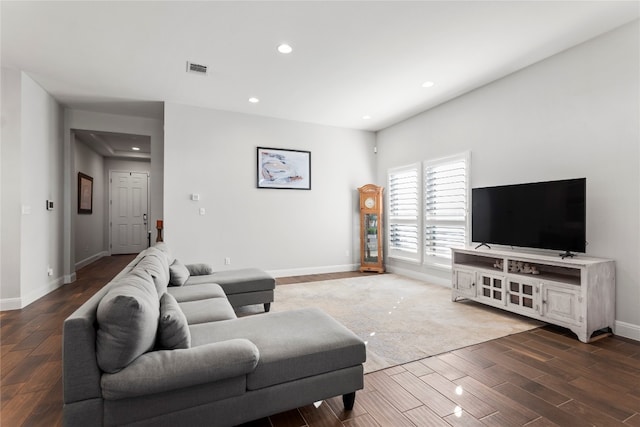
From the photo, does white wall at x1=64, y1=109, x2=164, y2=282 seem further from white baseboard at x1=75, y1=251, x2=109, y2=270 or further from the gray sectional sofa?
the gray sectional sofa

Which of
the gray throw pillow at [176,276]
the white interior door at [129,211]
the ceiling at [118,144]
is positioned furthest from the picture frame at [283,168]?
the white interior door at [129,211]

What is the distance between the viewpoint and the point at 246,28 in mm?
2887

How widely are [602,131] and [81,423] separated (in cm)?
448

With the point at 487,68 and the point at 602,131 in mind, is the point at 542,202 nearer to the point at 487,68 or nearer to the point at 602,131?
the point at 602,131

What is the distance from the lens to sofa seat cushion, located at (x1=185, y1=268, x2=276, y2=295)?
3.36 meters

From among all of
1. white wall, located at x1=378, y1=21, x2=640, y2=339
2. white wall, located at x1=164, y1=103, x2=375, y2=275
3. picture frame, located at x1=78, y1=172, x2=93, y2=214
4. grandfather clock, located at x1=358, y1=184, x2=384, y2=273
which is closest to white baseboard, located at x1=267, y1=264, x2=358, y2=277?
white wall, located at x1=164, y1=103, x2=375, y2=275

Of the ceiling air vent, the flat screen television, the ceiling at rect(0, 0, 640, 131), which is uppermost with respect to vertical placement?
the ceiling at rect(0, 0, 640, 131)

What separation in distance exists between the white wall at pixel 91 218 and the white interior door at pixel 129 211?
0.80 feet

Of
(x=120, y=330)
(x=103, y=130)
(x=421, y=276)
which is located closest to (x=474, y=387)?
(x=120, y=330)

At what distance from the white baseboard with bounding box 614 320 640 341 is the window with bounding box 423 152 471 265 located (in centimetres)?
184

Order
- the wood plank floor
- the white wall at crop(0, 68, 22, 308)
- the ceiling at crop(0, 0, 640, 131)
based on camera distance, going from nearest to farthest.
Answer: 1. the wood plank floor
2. the ceiling at crop(0, 0, 640, 131)
3. the white wall at crop(0, 68, 22, 308)

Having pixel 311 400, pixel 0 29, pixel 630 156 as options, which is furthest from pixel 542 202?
pixel 0 29

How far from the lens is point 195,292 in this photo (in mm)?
2846

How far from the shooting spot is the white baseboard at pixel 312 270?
563cm
